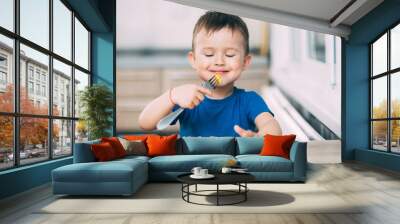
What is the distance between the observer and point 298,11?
8336 millimetres

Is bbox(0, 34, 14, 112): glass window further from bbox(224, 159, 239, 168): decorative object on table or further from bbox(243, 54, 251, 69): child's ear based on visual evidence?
bbox(243, 54, 251, 69): child's ear

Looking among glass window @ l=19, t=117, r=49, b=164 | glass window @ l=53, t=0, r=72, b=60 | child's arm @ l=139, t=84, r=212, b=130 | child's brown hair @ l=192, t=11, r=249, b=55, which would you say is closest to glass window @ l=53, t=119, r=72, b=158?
glass window @ l=19, t=117, r=49, b=164

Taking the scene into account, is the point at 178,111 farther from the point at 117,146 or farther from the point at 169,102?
the point at 117,146

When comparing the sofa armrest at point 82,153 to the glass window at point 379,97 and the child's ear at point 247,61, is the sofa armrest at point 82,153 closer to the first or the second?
the child's ear at point 247,61

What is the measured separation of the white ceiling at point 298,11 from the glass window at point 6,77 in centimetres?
426

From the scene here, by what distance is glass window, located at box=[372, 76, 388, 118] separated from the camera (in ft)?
28.1

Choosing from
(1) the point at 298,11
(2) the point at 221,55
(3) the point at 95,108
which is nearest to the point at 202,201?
(3) the point at 95,108

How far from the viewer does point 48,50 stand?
20.5 feet

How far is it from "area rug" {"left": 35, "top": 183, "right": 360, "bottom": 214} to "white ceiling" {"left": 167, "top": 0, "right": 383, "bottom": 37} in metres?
4.12

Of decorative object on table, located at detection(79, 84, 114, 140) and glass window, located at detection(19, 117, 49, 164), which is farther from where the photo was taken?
decorative object on table, located at detection(79, 84, 114, 140)

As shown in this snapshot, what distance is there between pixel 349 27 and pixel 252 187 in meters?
5.38

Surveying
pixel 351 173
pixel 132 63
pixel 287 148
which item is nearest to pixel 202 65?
pixel 132 63

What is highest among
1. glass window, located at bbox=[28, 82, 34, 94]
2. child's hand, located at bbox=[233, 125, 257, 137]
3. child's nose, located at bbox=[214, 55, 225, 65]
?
child's nose, located at bbox=[214, 55, 225, 65]

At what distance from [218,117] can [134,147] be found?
2441 millimetres
